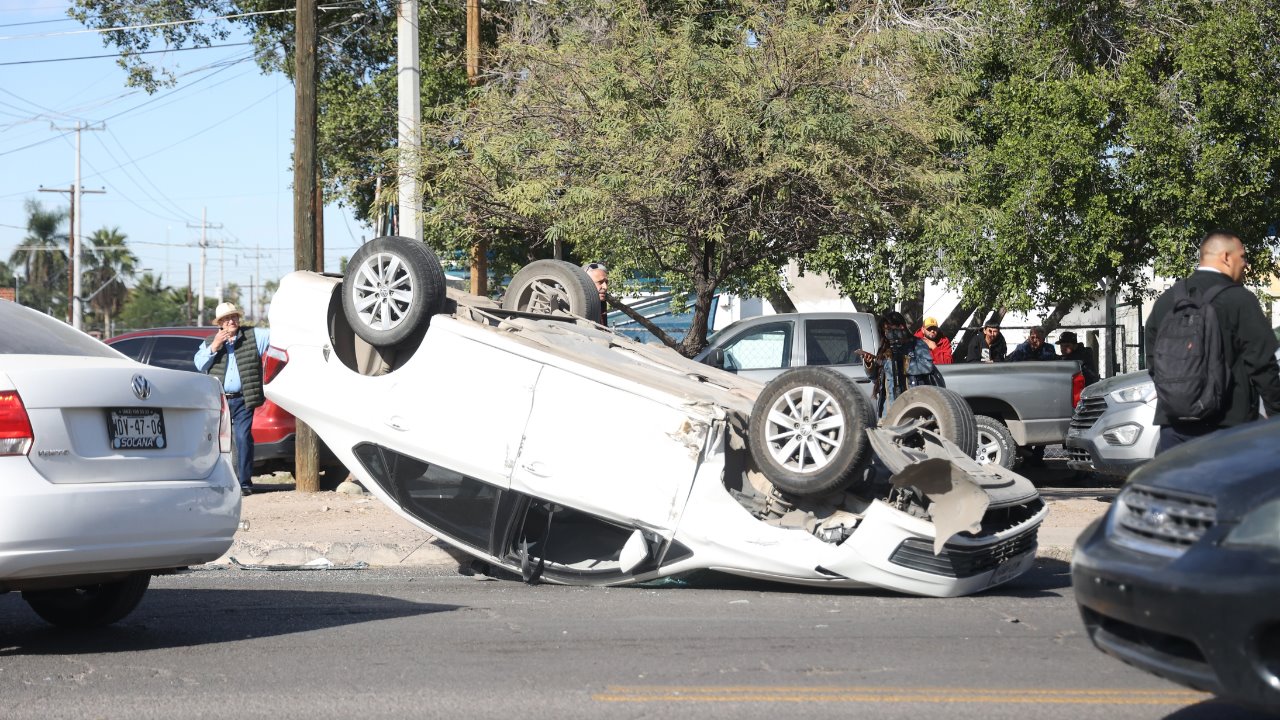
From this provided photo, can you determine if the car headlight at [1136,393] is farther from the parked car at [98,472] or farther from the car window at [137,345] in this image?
the car window at [137,345]

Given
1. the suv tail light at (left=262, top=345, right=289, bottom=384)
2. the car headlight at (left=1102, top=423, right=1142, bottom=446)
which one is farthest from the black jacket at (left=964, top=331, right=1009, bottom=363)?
the suv tail light at (left=262, top=345, right=289, bottom=384)

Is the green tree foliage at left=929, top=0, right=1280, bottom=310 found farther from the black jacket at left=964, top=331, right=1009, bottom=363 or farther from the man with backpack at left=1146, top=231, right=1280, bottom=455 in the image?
the man with backpack at left=1146, top=231, right=1280, bottom=455

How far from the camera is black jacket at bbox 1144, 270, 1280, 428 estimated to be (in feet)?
19.7

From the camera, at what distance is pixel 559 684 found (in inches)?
198

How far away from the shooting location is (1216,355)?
6008 millimetres

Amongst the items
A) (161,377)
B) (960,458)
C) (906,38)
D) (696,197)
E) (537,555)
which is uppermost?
(906,38)

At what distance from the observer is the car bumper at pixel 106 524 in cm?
503

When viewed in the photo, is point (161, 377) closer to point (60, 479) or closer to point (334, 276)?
point (60, 479)

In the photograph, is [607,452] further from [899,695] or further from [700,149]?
[700,149]

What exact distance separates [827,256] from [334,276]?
11.8 meters

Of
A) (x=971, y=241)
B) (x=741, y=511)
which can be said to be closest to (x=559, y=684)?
(x=741, y=511)

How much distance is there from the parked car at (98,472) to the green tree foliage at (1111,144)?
10613 millimetres

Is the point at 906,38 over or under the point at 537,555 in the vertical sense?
over

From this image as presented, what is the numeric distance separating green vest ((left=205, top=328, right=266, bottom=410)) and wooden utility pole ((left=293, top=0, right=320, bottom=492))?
0.52 m
